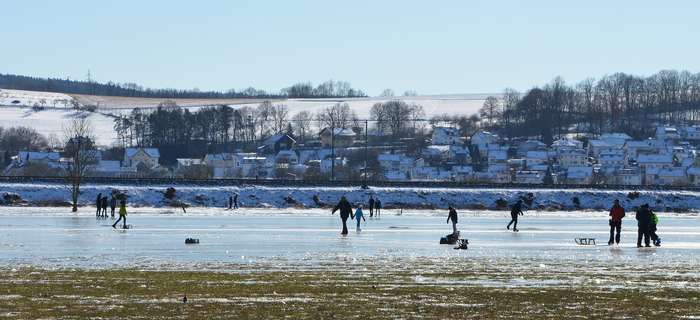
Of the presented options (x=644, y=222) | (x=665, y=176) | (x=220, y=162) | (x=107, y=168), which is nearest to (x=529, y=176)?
(x=665, y=176)

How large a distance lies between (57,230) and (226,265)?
1833cm

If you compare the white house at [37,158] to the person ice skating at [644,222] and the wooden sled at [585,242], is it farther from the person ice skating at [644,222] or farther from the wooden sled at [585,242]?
the person ice skating at [644,222]

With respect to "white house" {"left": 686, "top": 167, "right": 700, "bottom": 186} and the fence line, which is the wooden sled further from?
"white house" {"left": 686, "top": 167, "right": 700, "bottom": 186}

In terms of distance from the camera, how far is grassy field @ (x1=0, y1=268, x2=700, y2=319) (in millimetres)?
19062

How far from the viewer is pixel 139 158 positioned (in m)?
186

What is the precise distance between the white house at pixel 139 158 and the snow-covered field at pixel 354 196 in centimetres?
9623

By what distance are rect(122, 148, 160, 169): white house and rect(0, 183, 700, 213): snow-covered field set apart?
9623cm

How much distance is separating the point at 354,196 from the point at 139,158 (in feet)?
337

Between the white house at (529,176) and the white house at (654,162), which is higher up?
the white house at (654,162)

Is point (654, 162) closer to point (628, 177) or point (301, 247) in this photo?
point (628, 177)

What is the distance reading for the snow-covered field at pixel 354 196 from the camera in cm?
8312

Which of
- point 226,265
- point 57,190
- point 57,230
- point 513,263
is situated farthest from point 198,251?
point 57,190

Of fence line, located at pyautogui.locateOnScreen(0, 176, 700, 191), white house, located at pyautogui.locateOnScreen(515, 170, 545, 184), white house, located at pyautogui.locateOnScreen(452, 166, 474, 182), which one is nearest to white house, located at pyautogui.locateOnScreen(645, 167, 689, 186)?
white house, located at pyautogui.locateOnScreen(515, 170, 545, 184)

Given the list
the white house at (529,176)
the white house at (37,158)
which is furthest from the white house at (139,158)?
the white house at (529,176)
